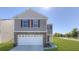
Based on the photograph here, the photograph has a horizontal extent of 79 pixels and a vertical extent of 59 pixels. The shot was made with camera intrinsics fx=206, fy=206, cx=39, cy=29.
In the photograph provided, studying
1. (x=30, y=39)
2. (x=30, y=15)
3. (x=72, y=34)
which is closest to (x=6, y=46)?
(x=30, y=39)

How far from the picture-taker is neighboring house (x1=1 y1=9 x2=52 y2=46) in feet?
20.1

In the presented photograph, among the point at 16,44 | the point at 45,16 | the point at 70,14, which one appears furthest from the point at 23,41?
the point at 70,14

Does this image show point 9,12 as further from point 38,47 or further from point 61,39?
point 61,39

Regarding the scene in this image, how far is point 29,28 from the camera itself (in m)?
6.15

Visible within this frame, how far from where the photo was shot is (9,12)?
19.8 feet

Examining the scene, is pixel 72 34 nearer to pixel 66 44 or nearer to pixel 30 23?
pixel 66 44

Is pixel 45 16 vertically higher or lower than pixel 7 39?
higher

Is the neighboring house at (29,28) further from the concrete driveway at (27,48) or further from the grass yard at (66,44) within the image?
the grass yard at (66,44)

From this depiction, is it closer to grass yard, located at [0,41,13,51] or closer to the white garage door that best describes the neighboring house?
the white garage door

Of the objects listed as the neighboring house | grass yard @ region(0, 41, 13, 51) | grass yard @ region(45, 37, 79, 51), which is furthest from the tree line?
grass yard @ region(0, 41, 13, 51)
